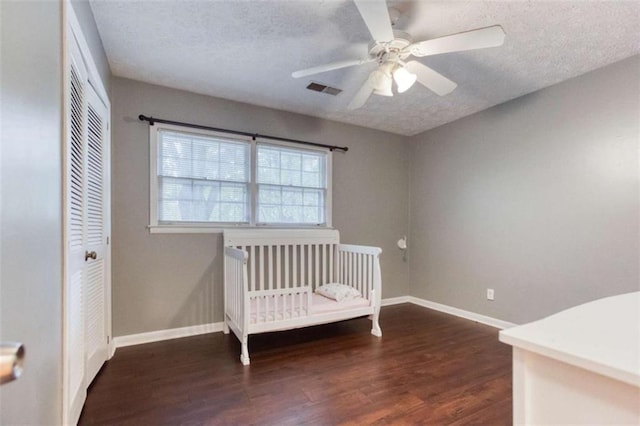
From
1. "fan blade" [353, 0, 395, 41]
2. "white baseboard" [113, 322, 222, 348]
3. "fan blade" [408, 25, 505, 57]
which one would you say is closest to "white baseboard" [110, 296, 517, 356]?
"white baseboard" [113, 322, 222, 348]

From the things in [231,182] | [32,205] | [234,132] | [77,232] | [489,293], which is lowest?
[489,293]

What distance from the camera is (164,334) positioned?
9.37ft

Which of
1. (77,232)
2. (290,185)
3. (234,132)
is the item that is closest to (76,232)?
(77,232)

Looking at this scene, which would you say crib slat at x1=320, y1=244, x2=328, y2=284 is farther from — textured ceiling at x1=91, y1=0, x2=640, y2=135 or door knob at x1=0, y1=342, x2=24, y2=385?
door knob at x1=0, y1=342, x2=24, y2=385

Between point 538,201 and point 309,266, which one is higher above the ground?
point 538,201

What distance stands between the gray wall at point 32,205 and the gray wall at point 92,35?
50 cm

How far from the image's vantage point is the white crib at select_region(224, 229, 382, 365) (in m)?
2.55

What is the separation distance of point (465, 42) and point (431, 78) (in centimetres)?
41

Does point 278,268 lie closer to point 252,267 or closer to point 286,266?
point 286,266

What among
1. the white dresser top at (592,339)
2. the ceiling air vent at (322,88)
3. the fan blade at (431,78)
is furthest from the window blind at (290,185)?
the white dresser top at (592,339)

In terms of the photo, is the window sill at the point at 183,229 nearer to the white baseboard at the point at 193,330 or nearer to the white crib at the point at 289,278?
the white crib at the point at 289,278

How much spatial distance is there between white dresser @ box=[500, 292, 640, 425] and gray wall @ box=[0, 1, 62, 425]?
1.28m

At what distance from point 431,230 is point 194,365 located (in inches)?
125

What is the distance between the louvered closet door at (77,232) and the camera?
146 centimetres
